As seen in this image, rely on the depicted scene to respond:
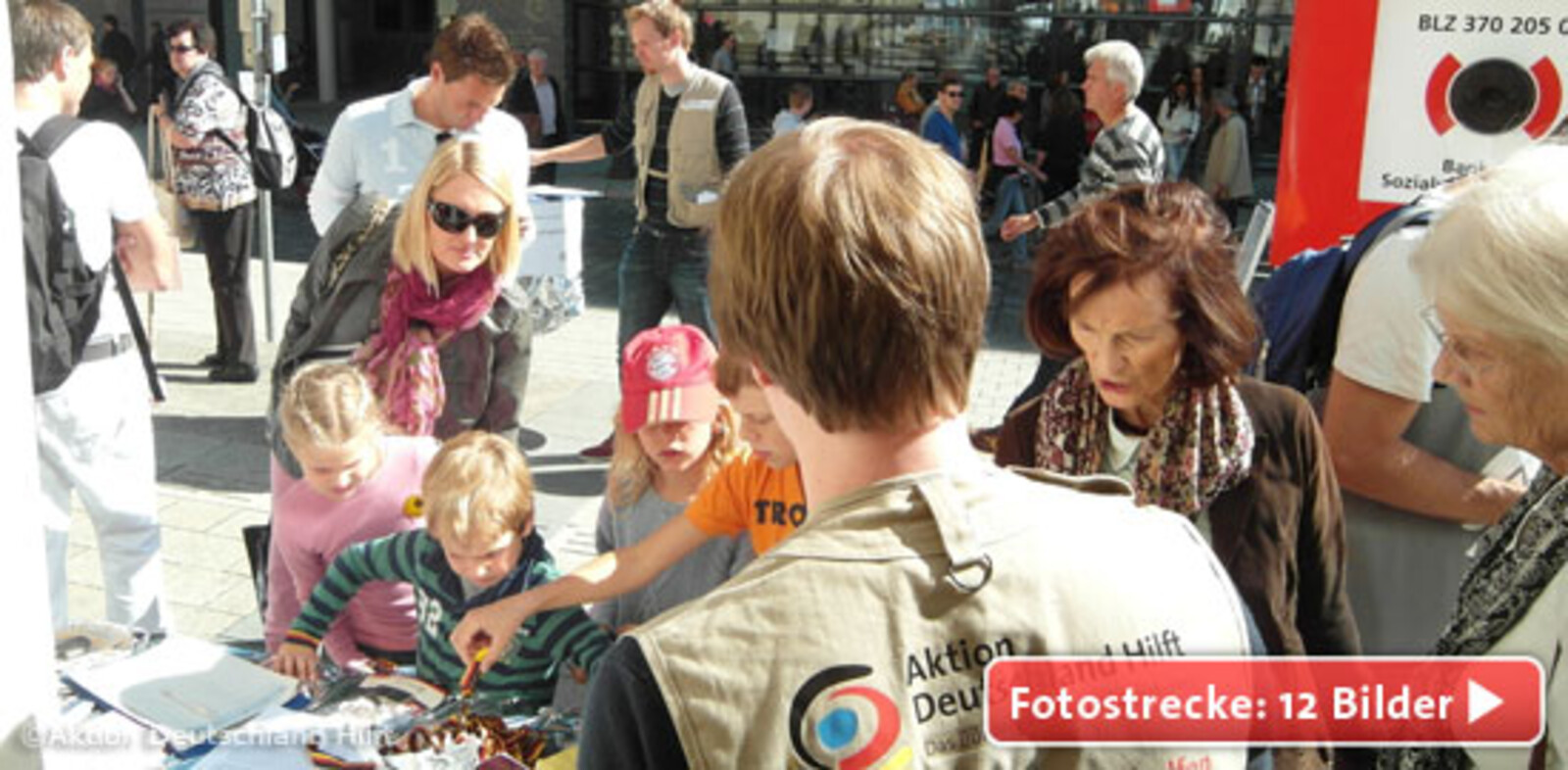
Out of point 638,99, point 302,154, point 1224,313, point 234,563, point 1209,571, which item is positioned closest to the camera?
point 1209,571

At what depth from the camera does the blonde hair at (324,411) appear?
2834 mm

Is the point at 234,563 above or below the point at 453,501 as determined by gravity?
below

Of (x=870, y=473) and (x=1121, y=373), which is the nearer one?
(x=870, y=473)

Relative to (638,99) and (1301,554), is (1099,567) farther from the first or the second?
(638,99)

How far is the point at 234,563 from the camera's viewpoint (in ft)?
14.9

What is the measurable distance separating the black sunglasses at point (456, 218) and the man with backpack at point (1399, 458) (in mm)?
1941

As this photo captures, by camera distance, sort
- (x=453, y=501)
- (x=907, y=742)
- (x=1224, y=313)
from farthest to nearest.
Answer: (x=453, y=501)
(x=1224, y=313)
(x=907, y=742)

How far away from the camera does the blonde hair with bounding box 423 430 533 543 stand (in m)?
2.51

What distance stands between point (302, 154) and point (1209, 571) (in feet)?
28.2

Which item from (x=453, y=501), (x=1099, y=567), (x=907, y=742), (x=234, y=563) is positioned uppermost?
(x=1099, y=567)

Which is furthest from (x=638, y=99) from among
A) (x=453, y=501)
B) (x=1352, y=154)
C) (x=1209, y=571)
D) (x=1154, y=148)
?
(x=1209, y=571)

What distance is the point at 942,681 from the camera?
1042 mm

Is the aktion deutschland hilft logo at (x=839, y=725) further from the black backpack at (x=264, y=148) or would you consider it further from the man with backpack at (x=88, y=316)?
the black backpack at (x=264, y=148)

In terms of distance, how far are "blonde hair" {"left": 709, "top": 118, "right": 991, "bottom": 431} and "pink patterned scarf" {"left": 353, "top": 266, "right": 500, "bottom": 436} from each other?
2238 millimetres
